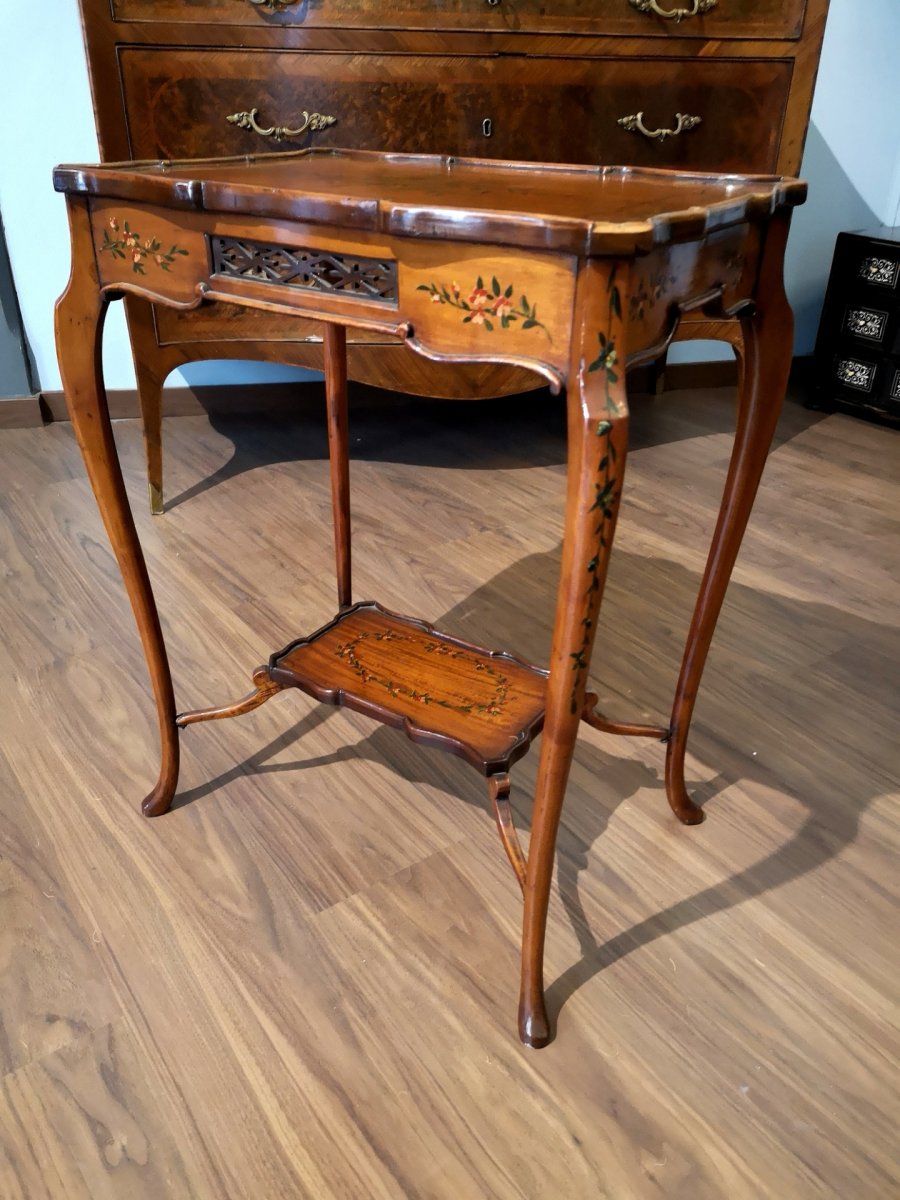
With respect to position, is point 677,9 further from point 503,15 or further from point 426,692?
point 426,692

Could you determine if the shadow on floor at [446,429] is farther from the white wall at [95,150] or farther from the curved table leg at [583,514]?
the curved table leg at [583,514]

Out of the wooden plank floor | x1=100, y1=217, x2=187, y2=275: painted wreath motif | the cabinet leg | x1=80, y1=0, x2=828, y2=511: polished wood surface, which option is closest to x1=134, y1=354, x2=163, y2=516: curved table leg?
x1=80, y1=0, x2=828, y2=511: polished wood surface

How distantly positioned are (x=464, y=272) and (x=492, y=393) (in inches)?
51.5

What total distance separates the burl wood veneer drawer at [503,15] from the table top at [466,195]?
77 centimetres

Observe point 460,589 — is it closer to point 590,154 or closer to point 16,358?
point 590,154

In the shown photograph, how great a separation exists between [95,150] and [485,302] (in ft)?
6.43

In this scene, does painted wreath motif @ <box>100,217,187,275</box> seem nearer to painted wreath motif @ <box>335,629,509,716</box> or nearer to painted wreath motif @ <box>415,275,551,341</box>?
painted wreath motif @ <box>415,275,551,341</box>

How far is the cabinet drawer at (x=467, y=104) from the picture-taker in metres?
1.74

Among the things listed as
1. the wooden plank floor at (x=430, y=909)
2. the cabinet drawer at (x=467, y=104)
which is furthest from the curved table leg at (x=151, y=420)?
the cabinet drawer at (x=467, y=104)

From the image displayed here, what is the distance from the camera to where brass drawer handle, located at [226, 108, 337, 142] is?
1.77 meters

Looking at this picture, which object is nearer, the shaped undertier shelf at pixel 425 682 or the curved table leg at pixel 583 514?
the curved table leg at pixel 583 514

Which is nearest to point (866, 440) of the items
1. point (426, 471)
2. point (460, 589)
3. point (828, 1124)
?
point (426, 471)

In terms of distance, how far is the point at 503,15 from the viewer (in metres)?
1.81

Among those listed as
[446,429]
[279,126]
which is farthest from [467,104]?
[446,429]
